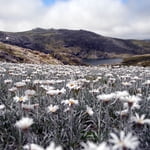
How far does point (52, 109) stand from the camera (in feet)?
13.8

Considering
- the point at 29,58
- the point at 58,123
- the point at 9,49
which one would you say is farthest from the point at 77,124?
the point at 9,49

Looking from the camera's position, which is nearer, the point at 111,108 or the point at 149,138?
the point at 149,138

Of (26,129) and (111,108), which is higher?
(26,129)

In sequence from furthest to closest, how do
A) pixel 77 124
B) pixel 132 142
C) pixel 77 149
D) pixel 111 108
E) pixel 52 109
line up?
pixel 111 108 → pixel 77 124 → pixel 52 109 → pixel 77 149 → pixel 132 142

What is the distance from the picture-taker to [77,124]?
187 inches

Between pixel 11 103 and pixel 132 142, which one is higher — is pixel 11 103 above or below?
below

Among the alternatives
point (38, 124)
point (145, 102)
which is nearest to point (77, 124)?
point (38, 124)

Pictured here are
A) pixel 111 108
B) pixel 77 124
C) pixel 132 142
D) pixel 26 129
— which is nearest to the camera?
pixel 132 142

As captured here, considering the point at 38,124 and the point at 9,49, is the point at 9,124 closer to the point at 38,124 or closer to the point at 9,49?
the point at 38,124

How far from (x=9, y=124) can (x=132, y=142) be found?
10.6ft

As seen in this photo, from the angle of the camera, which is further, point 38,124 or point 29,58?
point 29,58

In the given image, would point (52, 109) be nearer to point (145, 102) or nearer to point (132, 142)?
point (132, 142)

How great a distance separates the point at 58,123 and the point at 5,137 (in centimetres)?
93

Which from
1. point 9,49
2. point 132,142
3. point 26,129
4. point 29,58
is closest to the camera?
point 132,142
